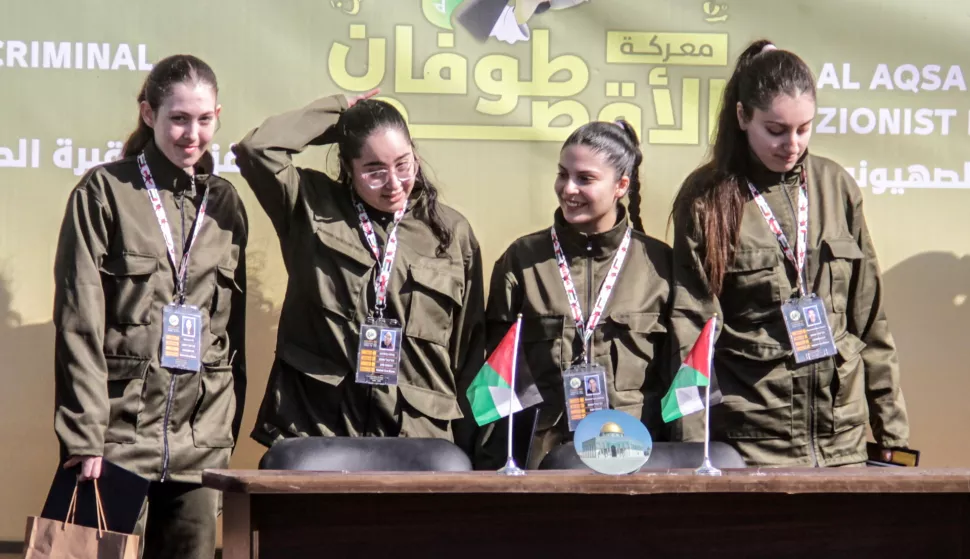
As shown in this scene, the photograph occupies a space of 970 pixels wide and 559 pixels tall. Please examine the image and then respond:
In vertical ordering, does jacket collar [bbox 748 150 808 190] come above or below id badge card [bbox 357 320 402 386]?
above

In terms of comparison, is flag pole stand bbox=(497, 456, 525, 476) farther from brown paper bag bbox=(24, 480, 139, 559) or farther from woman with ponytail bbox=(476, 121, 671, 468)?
brown paper bag bbox=(24, 480, 139, 559)

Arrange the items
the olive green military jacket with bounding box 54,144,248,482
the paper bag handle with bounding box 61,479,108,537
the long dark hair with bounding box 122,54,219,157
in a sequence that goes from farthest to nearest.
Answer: the long dark hair with bounding box 122,54,219,157
the olive green military jacket with bounding box 54,144,248,482
the paper bag handle with bounding box 61,479,108,537

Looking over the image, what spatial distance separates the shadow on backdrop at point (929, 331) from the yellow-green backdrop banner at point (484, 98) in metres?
0.02

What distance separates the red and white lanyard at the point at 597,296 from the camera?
133 inches

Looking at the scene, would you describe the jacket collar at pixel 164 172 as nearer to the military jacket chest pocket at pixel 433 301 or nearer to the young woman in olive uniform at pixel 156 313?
the young woman in olive uniform at pixel 156 313

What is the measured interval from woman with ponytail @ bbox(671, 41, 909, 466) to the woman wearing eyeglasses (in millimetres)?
641

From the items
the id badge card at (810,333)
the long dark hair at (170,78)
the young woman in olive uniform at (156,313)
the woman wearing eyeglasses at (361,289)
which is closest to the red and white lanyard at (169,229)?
the young woman in olive uniform at (156,313)

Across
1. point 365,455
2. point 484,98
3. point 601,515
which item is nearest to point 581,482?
point 601,515

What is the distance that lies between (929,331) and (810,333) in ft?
3.20

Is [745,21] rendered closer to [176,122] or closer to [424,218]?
[424,218]

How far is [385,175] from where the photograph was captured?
334cm

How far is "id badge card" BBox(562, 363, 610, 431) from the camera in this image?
3270mm

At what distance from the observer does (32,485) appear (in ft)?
13.2

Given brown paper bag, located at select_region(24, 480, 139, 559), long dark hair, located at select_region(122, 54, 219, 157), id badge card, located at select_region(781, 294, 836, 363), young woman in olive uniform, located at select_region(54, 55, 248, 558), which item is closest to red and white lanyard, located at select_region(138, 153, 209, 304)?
young woman in olive uniform, located at select_region(54, 55, 248, 558)
